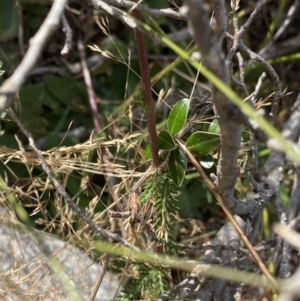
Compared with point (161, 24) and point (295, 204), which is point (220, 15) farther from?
point (161, 24)

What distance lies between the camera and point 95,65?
1524mm

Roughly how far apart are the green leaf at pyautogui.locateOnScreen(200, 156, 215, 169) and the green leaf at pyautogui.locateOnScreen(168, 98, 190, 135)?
7 cm

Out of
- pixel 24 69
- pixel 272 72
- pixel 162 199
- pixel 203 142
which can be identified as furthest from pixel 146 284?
pixel 24 69

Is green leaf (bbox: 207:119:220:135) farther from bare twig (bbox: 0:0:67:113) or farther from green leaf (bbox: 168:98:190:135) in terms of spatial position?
bare twig (bbox: 0:0:67:113)

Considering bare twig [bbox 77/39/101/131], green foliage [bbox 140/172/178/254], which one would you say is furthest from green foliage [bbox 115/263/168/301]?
bare twig [bbox 77/39/101/131]

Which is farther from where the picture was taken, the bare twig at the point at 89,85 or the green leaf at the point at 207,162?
the bare twig at the point at 89,85

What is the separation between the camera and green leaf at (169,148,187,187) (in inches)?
34.3

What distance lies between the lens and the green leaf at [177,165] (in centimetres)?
87

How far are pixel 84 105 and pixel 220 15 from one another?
941 millimetres

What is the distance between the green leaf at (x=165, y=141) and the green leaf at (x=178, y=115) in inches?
0.7

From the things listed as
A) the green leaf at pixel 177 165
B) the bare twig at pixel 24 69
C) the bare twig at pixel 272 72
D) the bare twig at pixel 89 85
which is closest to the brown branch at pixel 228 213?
the green leaf at pixel 177 165

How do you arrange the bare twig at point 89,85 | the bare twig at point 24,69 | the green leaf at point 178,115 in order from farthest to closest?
the bare twig at point 89,85 < the green leaf at point 178,115 < the bare twig at point 24,69

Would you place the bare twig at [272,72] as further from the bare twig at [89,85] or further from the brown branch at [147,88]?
the bare twig at [89,85]

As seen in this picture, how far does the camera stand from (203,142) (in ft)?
2.92
